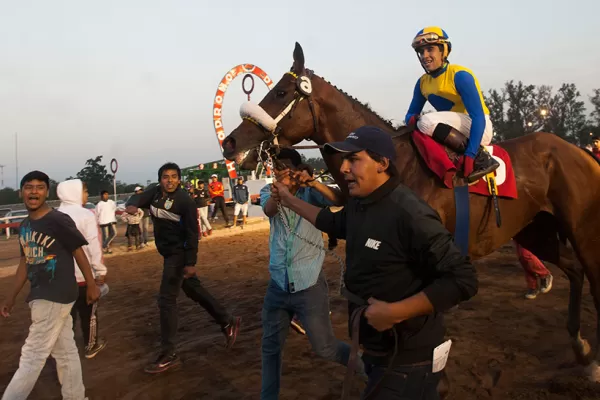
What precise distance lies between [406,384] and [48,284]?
307 centimetres

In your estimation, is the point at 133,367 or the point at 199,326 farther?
the point at 199,326

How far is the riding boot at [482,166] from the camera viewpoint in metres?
3.69

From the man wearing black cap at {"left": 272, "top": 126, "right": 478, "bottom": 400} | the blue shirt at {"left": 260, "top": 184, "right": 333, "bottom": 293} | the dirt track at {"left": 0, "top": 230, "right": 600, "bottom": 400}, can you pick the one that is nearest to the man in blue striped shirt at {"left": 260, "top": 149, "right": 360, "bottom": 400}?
the blue shirt at {"left": 260, "top": 184, "right": 333, "bottom": 293}

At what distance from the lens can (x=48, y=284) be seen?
3.57 meters

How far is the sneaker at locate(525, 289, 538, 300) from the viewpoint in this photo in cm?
634

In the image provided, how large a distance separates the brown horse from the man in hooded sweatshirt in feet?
7.54

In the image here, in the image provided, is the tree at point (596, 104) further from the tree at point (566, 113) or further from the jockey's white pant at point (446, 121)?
the jockey's white pant at point (446, 121)

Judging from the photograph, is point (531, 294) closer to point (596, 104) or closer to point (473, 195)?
point (473, 195)

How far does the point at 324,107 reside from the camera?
404 cm

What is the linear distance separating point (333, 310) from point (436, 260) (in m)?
4.74

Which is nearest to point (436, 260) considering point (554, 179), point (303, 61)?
point (303, 61)

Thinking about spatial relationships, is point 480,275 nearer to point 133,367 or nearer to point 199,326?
point 199,326

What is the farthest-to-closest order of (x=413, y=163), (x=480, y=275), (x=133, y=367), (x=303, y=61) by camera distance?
(x=480, y=275), (x=133, y=367), (x=303, y=61), (x=413, y=163)

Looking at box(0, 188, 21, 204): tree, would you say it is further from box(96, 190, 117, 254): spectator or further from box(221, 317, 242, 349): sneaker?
box(221, 317, 242, 349): sneaker
